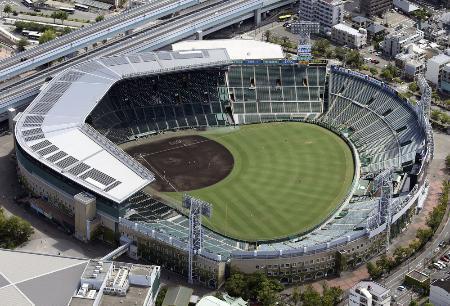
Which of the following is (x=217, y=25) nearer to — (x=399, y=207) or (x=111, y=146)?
(x=111, y=146)

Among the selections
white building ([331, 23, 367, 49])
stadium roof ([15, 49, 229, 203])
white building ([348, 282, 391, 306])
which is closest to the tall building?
white building ([331, 23, 367, 49])

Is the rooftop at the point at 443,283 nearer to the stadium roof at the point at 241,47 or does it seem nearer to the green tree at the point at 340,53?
the stadium roof at the point at 241,47

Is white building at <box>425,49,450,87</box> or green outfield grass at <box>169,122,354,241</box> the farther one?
white building at <box>425,49,450,87</box>

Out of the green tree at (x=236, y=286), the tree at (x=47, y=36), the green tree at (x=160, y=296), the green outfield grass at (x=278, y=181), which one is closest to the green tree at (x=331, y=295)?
the green tree at (x=236, y=286)

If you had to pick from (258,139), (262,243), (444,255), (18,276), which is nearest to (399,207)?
(444,255)

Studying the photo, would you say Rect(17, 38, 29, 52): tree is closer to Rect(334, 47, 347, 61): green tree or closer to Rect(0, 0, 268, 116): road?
Rect(0, 0, 268, 116): road

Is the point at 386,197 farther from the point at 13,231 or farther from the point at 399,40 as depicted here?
the point at 399,40
